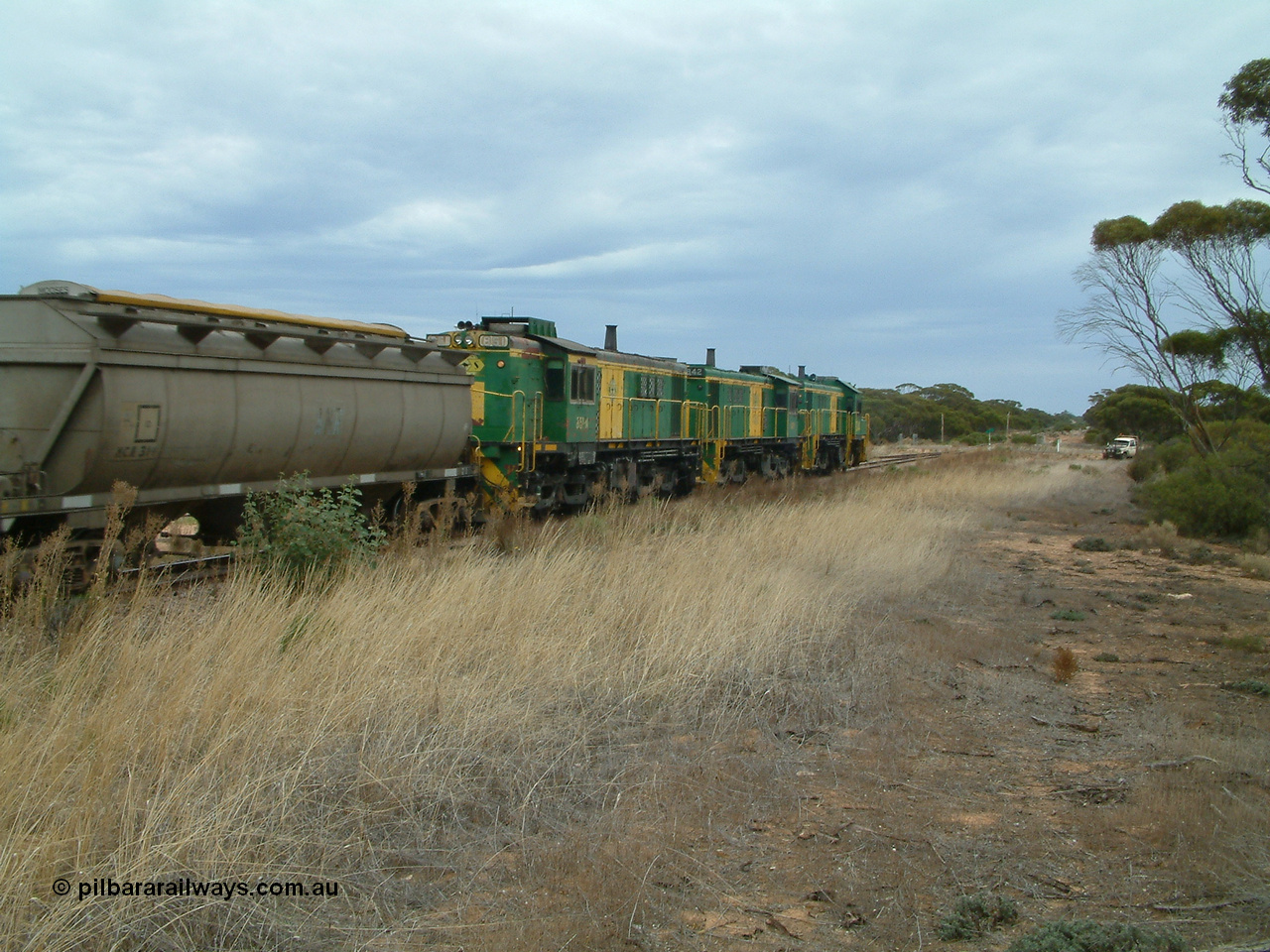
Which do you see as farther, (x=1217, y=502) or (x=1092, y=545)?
(x=1217, y=502)

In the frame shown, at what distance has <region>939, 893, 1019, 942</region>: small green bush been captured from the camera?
382 cm

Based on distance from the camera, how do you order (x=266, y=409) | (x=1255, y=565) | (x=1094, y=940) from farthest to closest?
1. (x=1255, y=565)
2. (x=266, y=409)
3. (x=1094, y=940)

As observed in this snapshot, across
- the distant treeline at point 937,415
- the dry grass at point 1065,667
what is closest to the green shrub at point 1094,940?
the dry grass at point 1065,667

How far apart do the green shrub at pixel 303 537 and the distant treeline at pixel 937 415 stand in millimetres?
85402

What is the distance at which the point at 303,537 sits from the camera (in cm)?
889

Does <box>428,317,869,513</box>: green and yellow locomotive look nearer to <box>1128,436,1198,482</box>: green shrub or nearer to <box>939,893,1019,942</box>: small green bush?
<box>939,893,1019,942</box>: small green bush

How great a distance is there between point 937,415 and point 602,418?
87985 mm

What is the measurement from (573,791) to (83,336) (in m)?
6.56

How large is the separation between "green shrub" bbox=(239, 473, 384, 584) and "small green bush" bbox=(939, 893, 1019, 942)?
19.9ft

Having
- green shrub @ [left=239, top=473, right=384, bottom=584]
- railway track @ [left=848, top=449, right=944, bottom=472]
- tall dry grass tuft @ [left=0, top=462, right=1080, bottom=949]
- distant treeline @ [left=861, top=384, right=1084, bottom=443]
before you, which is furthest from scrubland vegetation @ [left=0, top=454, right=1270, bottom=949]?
distant treeline @ [left=861, top=384, right=1084, bottom=443]

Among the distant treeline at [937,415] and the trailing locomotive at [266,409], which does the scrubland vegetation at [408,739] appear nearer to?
the trailing locomotive at [266,409]

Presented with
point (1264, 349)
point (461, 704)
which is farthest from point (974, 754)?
point (1264, 349)

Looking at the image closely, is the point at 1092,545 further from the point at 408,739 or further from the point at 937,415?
the point at 937,415

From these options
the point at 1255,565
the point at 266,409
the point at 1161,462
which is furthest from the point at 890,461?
the point at 266,409
